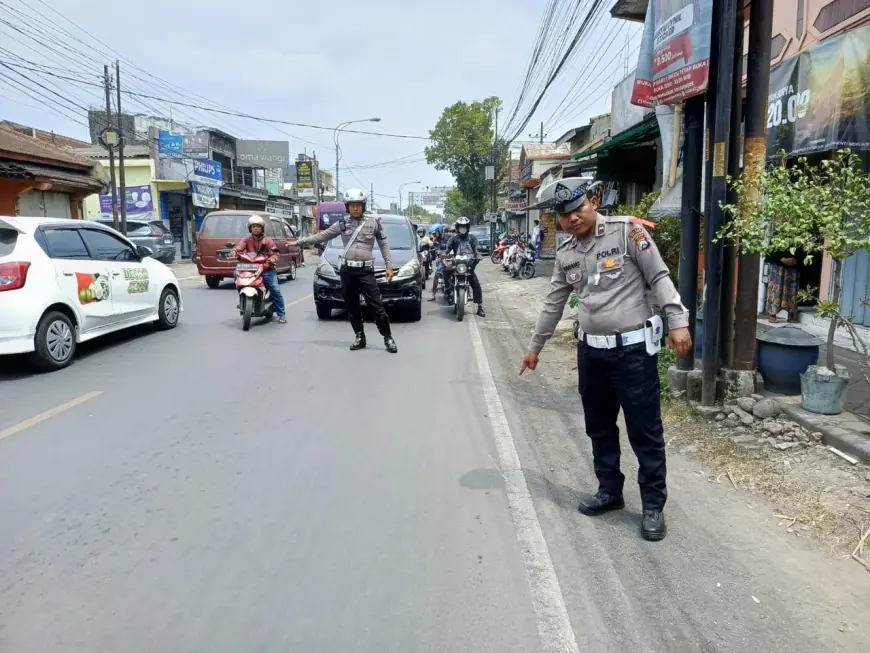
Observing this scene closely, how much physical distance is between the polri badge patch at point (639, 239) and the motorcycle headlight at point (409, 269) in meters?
7.35

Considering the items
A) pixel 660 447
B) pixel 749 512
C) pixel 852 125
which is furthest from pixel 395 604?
pixel 852 125

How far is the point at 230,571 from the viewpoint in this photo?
10.2 feet

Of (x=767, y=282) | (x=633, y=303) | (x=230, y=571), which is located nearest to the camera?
(x=230, y=571)

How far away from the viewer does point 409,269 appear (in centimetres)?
1079

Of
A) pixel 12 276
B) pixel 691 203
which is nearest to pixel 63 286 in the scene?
pixel 12 276

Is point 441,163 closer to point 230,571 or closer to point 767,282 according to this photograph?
point 767,282

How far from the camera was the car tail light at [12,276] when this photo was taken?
6.72 metres

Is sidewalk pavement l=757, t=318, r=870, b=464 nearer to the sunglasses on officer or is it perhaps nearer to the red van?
the sunglasses on officer

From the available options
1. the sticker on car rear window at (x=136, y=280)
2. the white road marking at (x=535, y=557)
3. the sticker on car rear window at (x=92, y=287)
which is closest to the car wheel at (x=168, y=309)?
the sticker on car rear window at (x=136, y=280)

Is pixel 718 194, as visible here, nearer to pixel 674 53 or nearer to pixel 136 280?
pixel 674 53

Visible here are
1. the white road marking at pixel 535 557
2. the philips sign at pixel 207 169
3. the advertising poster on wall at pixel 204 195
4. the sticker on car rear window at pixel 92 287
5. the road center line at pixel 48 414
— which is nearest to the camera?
the white road marking at pixel 535 557

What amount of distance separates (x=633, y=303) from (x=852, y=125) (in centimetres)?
468

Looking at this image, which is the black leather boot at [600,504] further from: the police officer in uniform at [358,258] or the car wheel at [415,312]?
the car wheel at [415,312]

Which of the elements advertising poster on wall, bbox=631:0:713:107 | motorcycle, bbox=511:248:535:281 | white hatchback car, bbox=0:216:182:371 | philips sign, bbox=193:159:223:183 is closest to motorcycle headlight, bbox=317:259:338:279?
white hatchback car, bbox=0:216:182:371
